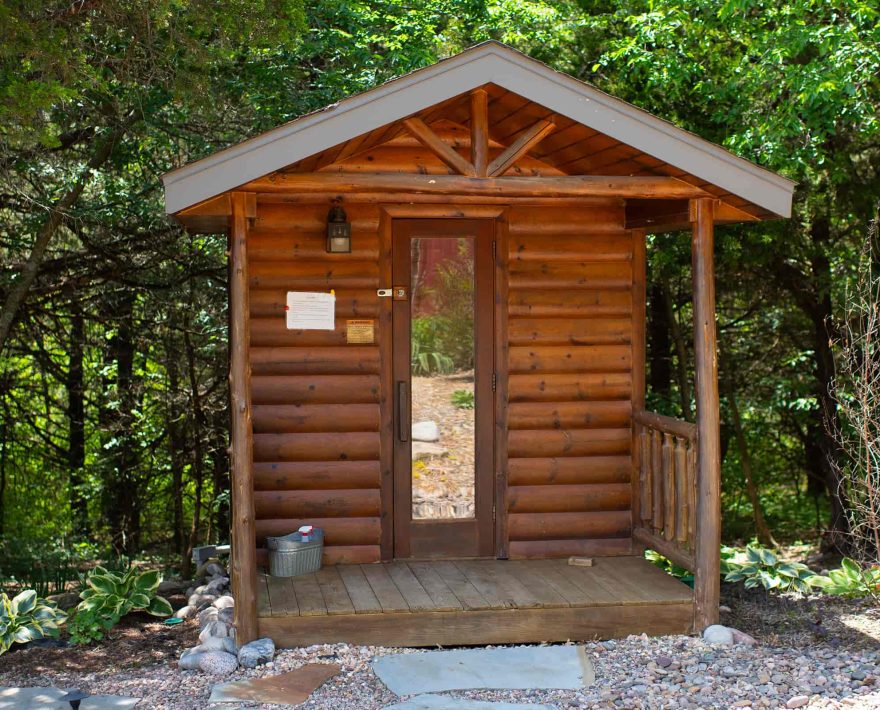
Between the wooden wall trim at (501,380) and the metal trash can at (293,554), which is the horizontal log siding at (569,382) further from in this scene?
the metal trash can at (293,554)

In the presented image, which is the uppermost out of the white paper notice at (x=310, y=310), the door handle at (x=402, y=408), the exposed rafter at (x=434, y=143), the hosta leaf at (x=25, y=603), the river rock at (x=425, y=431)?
the exposed rafter at (x=434, y=143)

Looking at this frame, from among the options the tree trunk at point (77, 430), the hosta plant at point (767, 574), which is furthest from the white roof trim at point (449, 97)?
the tree trunk at point (77, 430)

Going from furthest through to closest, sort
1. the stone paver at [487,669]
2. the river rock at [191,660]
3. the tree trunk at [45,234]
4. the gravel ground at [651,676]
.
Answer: the tree trunk at [45,234]
the river rock at [191,660]
the stone paver at [487,669]
the gravel ground at [651,676]

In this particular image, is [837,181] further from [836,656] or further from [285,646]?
[285,646]

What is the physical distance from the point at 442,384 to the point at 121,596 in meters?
2.69

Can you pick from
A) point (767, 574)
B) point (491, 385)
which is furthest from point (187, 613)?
point (767, 574)

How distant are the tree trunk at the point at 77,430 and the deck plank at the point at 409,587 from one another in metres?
6.77

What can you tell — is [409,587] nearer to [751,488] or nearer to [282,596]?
[282,596]

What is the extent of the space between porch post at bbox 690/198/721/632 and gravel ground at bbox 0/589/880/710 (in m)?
0.31

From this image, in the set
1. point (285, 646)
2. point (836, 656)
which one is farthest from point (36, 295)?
point (836, 656)

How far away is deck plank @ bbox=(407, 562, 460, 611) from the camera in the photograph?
5997 millimetres

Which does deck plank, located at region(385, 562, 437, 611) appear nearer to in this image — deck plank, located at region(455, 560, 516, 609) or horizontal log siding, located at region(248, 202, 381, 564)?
horizontal log siding, located at region(248, 202, 381, 564)

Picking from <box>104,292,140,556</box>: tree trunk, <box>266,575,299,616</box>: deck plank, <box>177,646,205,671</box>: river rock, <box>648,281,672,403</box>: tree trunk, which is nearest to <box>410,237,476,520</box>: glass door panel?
<box>266,575,299,616</box>: deck plank

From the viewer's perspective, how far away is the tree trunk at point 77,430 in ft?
41.3
